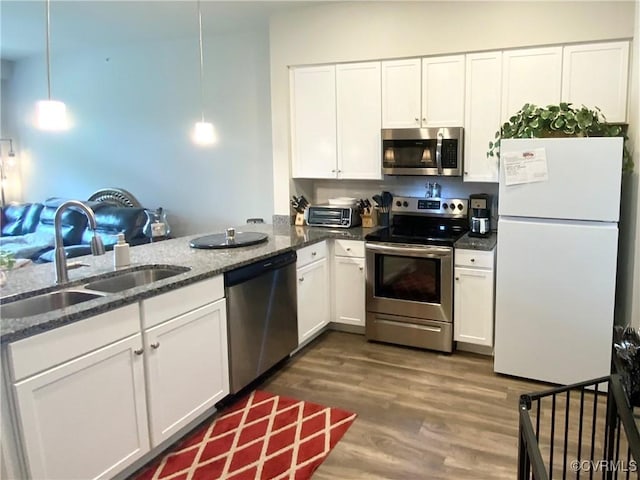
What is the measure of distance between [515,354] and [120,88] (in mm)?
4928

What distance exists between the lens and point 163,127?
5.45 meters

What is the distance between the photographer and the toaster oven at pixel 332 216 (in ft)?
13.8

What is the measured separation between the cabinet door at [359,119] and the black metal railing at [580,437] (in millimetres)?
2183

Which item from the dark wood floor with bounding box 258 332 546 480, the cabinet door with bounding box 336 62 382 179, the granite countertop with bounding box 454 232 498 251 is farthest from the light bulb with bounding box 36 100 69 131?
the granite countertop with bounding box 454 232 498 251

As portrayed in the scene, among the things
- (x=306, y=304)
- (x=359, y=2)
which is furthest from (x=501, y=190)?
(x=359, y=2)

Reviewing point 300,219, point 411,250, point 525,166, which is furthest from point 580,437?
point 300,219

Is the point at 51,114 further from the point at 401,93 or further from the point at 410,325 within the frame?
the point at 410,325

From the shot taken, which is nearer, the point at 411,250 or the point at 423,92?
the point at 411,250

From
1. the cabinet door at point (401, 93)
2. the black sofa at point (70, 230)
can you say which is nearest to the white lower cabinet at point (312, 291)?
the cabinet door at point (401, 93)

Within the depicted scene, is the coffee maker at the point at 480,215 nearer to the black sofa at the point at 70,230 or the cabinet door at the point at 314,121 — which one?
the cabinet door at the point at 314,121

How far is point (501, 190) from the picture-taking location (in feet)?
10.1

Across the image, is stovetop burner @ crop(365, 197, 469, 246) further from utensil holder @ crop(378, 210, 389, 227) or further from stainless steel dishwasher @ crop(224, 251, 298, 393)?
stainless steel dishwasher @ crop(224, 251, 298, 393)

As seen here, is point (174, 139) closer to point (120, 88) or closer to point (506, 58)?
point (120, 88)

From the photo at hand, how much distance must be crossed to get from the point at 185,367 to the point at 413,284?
6.03ft
